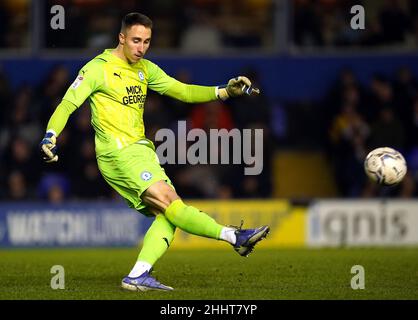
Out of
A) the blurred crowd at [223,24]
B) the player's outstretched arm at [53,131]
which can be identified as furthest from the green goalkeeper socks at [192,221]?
the blurred crowd at [223,24]

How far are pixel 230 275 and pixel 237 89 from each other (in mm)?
1951

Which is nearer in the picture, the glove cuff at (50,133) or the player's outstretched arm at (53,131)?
the player's outstretched arm at (53,131)

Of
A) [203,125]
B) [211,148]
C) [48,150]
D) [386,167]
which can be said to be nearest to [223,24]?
[203,125]

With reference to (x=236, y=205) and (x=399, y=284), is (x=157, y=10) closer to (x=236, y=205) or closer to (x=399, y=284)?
(x=236, y=205)

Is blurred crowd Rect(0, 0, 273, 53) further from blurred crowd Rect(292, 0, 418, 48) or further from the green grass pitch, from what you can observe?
the green grass pitch

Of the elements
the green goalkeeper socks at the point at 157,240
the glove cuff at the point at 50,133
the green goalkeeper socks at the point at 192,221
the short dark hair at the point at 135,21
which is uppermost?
the short dark hair at the point at 135,21

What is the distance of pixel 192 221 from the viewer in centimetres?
955

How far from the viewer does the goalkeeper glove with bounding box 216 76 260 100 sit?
9914mm

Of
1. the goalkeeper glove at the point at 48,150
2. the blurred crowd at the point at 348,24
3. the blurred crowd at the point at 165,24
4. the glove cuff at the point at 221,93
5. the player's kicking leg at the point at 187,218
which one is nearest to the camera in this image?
the goalkeeper glove at the point at 48,150

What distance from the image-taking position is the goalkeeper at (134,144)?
9.52 m

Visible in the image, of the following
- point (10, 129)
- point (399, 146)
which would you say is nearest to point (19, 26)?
point (10, 129)

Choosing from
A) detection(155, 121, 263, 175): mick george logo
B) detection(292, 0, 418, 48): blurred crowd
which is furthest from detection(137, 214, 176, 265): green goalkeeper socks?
detection(292, 0, 418, 48): blurred crowd

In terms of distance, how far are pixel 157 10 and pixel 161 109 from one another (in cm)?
239

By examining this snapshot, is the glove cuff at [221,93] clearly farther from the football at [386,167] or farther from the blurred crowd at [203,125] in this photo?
the blurred crowd at [203,125]
